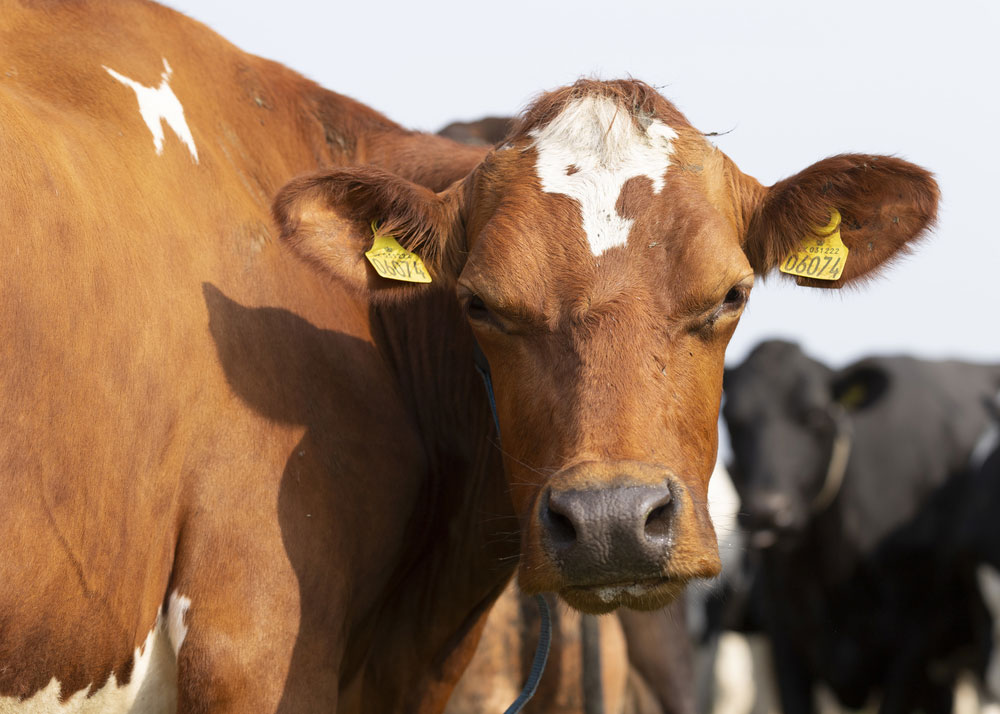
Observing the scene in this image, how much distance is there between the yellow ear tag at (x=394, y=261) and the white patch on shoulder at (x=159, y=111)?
638 mm

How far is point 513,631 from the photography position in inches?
243

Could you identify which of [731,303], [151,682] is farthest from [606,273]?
[151,682]

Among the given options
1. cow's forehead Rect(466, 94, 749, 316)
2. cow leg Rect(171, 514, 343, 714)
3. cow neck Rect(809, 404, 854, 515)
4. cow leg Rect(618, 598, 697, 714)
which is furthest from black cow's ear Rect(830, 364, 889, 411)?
cow leg Rect(171, 514, 343, 714)

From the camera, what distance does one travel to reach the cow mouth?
3355 mm

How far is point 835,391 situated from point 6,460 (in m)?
11.3

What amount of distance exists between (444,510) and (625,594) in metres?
1.14

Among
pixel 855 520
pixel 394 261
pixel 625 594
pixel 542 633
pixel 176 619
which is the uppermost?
pixel 394 261

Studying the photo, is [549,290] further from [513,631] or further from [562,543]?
[513,631]

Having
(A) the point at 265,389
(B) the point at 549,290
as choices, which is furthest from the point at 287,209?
(B) the point at 549,290

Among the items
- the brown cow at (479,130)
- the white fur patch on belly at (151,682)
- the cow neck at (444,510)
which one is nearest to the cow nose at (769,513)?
the brown cow at (479,130)

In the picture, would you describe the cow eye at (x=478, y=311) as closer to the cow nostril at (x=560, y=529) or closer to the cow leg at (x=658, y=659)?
the cow nostril at (x=560, y=529)

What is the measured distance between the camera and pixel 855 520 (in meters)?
12.9

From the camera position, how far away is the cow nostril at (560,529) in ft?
10.9

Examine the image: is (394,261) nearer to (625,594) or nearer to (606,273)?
(606,273)
